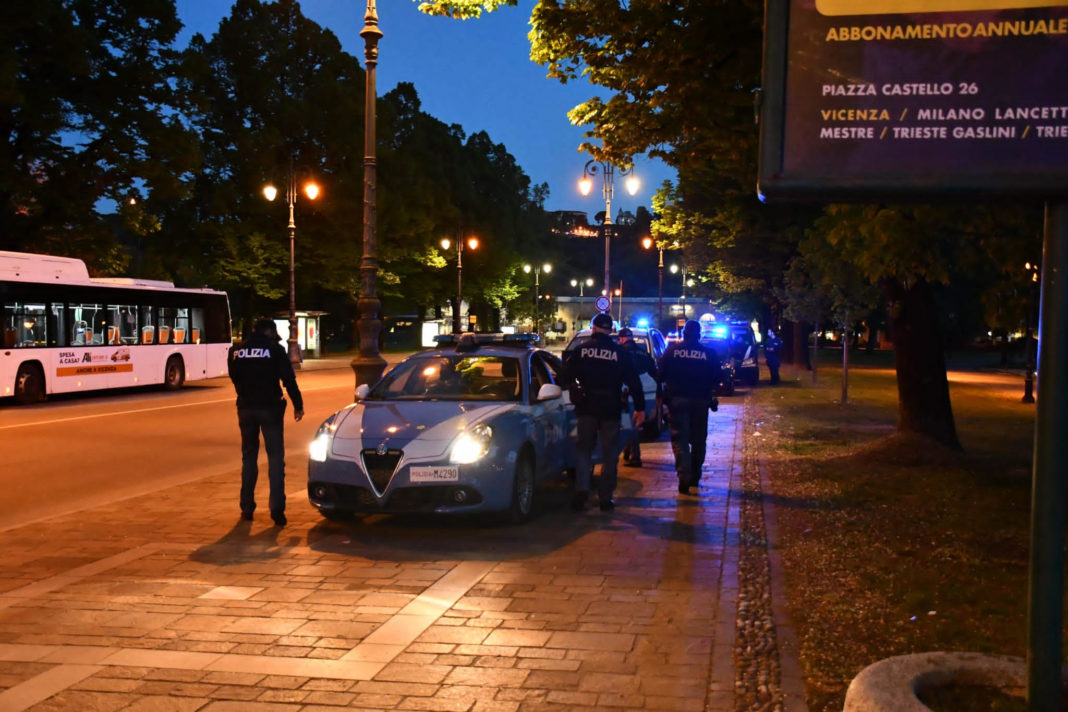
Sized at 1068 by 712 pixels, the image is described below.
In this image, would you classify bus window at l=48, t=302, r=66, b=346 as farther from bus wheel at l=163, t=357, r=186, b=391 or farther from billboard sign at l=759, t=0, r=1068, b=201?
billboard sign at l=759, t=0, r=1068, b=201

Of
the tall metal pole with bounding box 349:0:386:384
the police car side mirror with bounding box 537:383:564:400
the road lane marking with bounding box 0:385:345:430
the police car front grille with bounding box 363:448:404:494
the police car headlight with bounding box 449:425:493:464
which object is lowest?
the road lane marking with bounding box 0:385:345:430

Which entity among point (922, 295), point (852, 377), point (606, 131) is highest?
point (606, 131)

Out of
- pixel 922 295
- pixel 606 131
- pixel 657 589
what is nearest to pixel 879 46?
pixel 657 589

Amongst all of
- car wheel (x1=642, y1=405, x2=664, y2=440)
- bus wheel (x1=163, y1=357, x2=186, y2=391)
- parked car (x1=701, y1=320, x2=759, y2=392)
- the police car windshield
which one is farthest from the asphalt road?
parked car (x1=701, y1=320, x2=759, y2=392)

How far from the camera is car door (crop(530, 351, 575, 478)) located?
9.57 m

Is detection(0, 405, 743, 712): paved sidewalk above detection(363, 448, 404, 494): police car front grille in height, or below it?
below

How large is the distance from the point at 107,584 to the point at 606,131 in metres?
8.55

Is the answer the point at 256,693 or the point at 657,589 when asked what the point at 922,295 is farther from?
the point at 256,693

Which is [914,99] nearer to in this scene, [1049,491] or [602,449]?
[1049,491]

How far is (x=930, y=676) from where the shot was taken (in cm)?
435

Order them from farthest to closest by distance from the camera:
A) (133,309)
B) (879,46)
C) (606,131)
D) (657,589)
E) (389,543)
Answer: (133,309), (606,131), (389,543), (657,589), (879,46)

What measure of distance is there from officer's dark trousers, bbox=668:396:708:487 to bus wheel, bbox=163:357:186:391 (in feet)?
66.0

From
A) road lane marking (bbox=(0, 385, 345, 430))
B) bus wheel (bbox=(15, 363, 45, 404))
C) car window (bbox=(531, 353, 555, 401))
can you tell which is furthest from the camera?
bus wheel (bbox=(15, 363, 45, 404))

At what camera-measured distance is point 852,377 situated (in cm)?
3669
